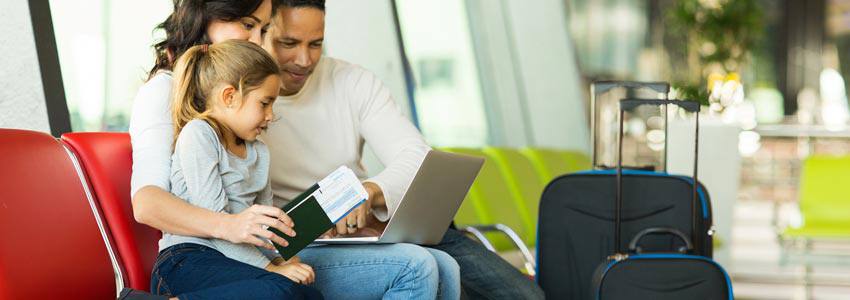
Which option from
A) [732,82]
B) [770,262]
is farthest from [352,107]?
[732,82]

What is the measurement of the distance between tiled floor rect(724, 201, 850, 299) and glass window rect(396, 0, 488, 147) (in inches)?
78.4

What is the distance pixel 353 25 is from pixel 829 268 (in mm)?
4941

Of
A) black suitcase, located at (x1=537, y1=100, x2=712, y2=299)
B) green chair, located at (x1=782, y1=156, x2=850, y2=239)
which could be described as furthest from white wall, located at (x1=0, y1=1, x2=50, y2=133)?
green chair, located at (x1=782, y1=156, x2=850, y2=239)

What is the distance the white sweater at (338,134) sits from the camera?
2.48 meters

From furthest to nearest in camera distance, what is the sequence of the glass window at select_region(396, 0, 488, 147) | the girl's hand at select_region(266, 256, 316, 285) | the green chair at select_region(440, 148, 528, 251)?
1. the glass window at select_region(396, 0, 488, 147)
2. the green chair at select_region(440, 148, 528, 251)
3. the girl's hand at select_region(266, 256, 316, 285)

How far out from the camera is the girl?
6.13ft

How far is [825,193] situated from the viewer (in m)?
6.56

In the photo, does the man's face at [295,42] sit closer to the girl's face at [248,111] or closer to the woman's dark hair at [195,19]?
the woman's dark hair at [195,19]

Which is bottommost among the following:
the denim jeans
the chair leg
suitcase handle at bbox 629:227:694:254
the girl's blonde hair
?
the chair leg

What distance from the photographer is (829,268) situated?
8.00 meters

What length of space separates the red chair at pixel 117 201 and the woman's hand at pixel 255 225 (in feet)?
1.05

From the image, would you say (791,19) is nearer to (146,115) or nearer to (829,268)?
(829,268)

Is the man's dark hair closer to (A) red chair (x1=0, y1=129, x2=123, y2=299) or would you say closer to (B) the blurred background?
(A) red chair (x1=0, y1=129, x2=123, y2=299)

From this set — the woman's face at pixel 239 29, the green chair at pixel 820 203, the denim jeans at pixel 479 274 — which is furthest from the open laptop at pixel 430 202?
the green chair at pixel 820 203
